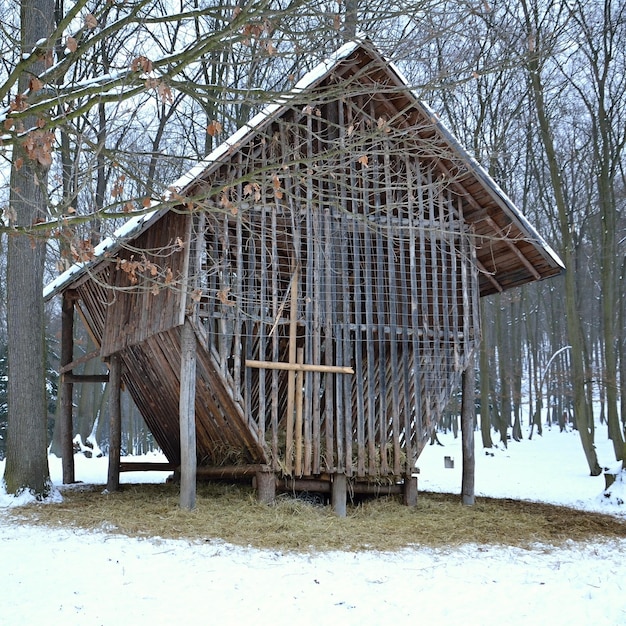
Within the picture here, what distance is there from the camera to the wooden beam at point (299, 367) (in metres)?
10.3

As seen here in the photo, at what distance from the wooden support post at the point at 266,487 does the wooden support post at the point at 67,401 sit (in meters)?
5.54

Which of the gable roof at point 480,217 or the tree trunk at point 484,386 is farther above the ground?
the gable roof at point 480,217

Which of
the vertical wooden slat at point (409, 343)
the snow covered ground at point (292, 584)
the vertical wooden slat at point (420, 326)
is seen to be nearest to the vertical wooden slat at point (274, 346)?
the vertical wooden slat at point (409, 343)

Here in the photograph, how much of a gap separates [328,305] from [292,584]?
4909mm

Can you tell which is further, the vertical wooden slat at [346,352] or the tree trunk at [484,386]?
the tree trunk at [484,386]

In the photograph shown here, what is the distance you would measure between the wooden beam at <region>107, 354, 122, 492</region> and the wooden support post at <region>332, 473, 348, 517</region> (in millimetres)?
4105

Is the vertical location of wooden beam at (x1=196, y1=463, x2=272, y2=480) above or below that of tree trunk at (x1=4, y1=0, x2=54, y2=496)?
below

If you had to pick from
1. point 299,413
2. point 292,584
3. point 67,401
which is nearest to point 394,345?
point 299,413

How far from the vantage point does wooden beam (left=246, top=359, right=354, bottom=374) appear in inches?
404

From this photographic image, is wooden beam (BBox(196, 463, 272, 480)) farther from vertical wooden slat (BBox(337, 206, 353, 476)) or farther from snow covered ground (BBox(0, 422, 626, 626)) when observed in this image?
snow covered ground (BBox(0, 422, 626, 626))

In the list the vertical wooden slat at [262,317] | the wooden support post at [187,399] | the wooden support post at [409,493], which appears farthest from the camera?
the wooden support post at [409,493]

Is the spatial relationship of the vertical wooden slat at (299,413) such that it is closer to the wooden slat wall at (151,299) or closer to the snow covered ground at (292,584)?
the wooden slat wall at (151,299)

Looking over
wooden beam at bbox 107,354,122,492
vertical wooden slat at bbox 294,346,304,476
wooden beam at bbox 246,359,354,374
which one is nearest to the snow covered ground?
vertical wooden slat at bbox 294,346,304,476

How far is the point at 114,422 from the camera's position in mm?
13016
